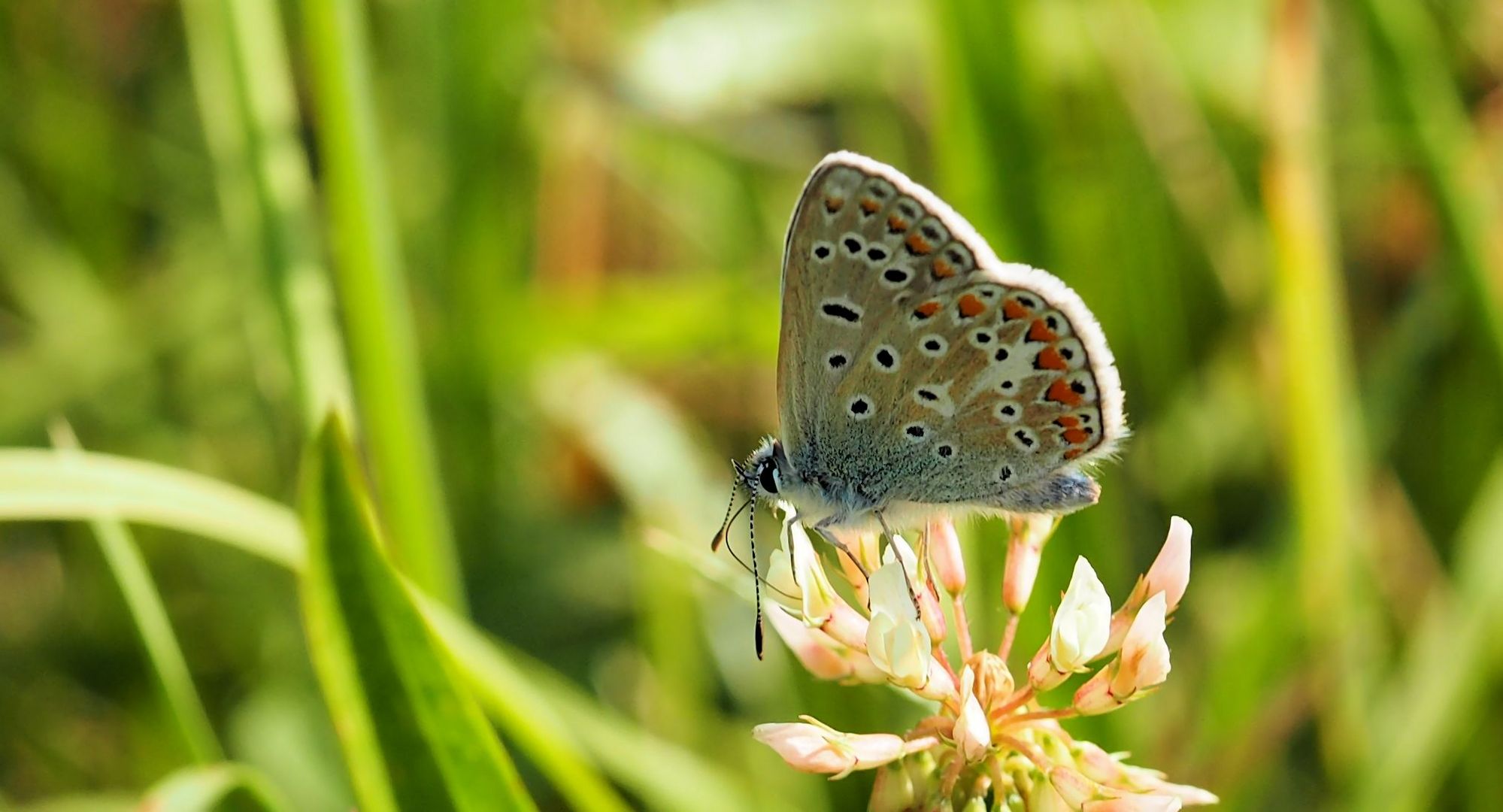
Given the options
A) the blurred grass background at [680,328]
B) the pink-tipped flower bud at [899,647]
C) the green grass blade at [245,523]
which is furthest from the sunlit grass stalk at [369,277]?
the pink-tipped flower bud at [899,647]

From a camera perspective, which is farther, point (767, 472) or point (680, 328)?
point (680, 328)

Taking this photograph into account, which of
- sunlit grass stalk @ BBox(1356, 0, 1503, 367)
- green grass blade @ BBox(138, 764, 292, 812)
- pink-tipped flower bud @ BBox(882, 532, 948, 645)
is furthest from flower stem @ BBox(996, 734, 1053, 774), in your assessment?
sunlit grass stalk @ BBox(1356, 0, 1503, 367)

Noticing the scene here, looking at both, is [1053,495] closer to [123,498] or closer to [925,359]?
[925,359]

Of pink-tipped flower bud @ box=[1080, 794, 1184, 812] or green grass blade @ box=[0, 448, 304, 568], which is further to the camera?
green grass blade @ box=[0, 448, 304, 568]

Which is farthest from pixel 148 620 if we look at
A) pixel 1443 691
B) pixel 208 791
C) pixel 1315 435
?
pixel 1443 691

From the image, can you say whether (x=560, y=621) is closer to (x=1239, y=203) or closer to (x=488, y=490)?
(x=488, y=490)

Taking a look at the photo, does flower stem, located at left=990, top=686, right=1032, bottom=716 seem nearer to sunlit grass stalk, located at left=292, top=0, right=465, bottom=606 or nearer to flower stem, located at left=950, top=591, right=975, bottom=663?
flower stem, located at left=950, top=591, right=975, bottom=663

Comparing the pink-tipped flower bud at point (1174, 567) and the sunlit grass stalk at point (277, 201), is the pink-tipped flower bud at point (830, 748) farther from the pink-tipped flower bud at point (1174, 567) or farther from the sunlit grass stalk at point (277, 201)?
the sunlit grass stalk at point (277, 201)
